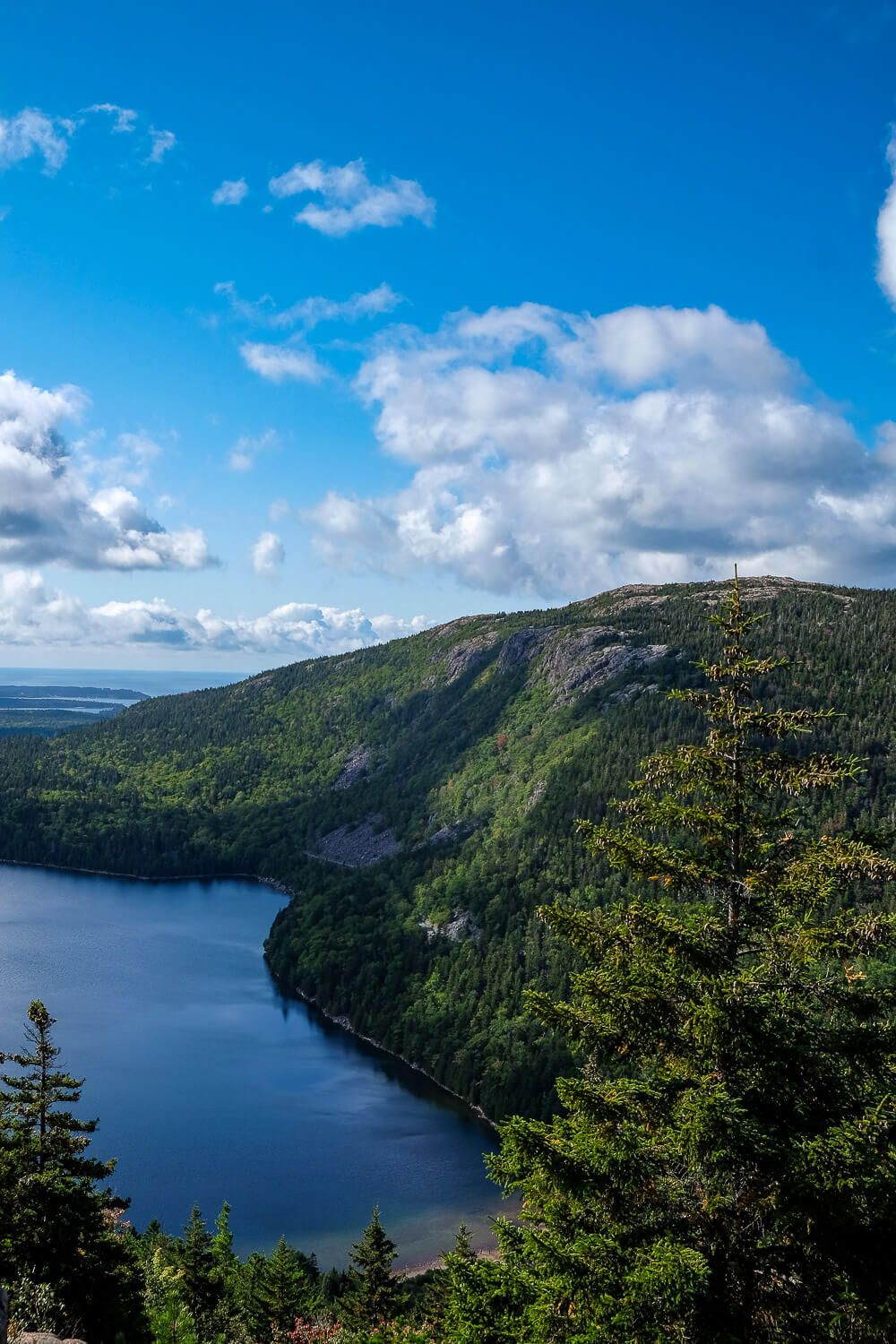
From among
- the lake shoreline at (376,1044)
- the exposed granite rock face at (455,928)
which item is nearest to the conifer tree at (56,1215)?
the lake shoreline at (376,1044)

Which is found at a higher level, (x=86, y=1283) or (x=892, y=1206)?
(x=892, y=1206)

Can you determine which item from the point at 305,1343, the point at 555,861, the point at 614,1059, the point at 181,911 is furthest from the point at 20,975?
the point at 614,1059

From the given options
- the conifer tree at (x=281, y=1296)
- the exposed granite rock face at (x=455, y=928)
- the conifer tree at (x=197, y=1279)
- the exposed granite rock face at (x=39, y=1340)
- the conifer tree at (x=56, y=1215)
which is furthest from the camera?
the exposed granite rock face at (x=455, y=928)

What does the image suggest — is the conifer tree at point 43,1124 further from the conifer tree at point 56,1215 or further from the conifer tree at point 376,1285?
the conifer tree at point 376,1285

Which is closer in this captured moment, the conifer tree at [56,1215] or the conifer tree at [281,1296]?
the conifer tree at [56,1215]

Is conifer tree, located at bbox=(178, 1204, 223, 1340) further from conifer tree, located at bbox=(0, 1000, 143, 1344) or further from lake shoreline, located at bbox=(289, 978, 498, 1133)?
lake shoreline, located at bbox=(289, 978, 498, 1133)

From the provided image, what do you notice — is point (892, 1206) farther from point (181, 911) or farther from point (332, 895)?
point (181, 911)
